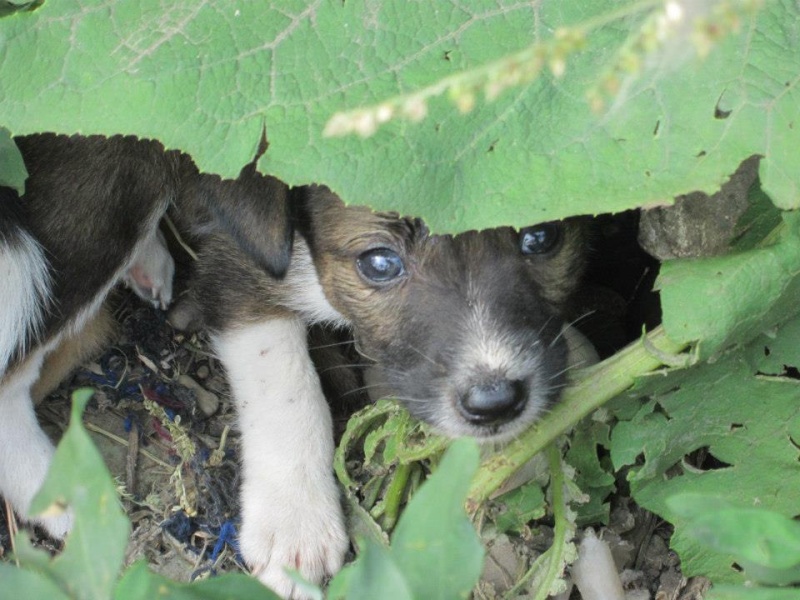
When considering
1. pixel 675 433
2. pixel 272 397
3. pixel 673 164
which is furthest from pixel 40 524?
pixel 673 164

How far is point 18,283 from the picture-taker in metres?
3.08

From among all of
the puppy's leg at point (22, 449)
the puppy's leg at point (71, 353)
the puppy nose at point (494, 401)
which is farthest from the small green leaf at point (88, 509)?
the puppy's leg at point (71, 353)

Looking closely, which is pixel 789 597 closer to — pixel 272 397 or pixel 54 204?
pixel 272 397

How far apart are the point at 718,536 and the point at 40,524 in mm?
2194

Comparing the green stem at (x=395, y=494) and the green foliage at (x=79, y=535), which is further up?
the green foliage at (x=79, y=535)

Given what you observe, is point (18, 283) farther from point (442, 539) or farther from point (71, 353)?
point (442, 539)

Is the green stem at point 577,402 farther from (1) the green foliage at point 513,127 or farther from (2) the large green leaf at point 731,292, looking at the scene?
(2) the large green leaf at point 731,292

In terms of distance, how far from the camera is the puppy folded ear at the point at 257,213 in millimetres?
2898

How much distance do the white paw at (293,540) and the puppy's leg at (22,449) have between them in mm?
564

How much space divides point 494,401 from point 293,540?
0.84 metres

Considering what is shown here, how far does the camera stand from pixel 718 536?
5.81 ft

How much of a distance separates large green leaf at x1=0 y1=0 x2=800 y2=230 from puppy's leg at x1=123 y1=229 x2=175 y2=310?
1.21 meters

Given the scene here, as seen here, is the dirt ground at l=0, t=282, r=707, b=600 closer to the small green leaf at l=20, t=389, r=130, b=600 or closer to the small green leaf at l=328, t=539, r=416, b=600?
the small green leaf at l=328, t=539, r=416, b=600

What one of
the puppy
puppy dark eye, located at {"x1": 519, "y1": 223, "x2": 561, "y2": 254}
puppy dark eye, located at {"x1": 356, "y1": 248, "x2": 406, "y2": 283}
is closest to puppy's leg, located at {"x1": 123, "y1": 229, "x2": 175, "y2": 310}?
the puppy
